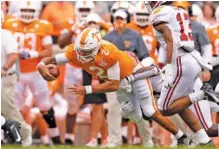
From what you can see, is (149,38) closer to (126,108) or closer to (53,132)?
(53,132)

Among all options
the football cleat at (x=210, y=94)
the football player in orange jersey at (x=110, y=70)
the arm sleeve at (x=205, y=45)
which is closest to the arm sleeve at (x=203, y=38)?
the arm sleeve at (x=205, y=45)

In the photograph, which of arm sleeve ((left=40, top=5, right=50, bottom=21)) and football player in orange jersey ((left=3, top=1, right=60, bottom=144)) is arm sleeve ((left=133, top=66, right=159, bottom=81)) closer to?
football player in orange jersey ((left=3, top=1, right=60, bottom=144))

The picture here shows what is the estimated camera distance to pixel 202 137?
539 inches

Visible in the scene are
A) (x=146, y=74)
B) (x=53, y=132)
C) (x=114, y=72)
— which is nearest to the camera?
(x=114, y=72)

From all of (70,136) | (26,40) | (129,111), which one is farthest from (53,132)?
(129,111)

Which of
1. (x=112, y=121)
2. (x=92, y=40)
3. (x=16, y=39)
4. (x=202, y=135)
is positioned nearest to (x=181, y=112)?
(x=202, y=135)

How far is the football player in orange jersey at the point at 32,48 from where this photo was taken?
16500 mm

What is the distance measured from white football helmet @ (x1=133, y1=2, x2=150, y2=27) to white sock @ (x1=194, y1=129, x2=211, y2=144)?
3.27 metres

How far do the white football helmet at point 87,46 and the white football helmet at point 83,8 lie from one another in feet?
10.9

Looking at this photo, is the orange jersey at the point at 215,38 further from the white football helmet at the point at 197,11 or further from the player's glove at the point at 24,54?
the player's glove at the point at 24,54

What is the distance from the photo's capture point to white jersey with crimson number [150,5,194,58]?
13.4 m

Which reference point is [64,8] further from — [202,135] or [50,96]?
[202,135]

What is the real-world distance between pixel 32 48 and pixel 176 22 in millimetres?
3451

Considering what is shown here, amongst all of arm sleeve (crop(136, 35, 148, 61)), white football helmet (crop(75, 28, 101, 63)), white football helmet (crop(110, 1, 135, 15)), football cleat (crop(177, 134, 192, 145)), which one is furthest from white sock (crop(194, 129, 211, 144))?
white football helmet (crop(110, 1, 135, 15))
